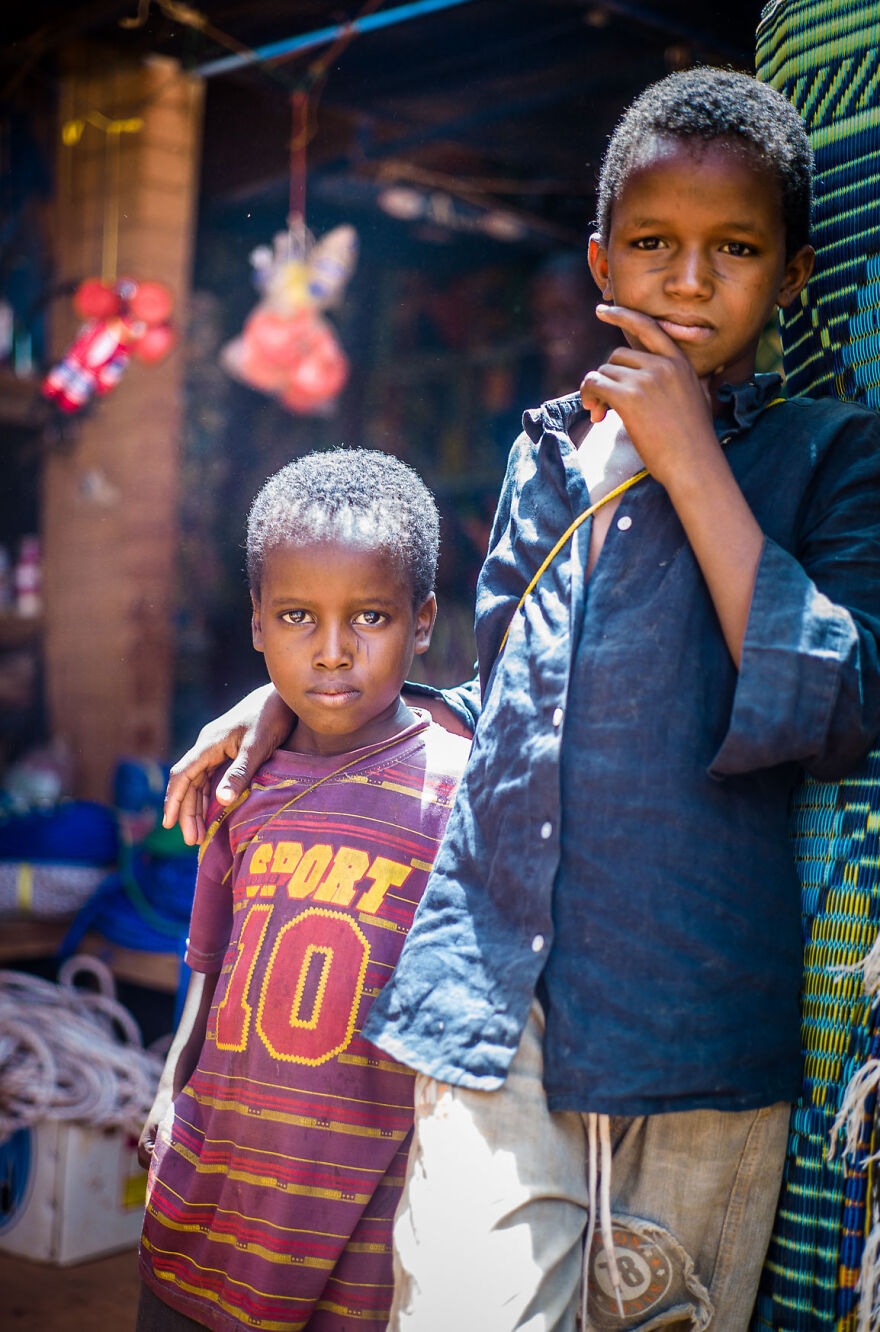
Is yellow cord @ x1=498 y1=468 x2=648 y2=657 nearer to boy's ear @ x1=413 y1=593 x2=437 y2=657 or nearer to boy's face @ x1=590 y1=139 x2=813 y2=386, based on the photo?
boy's face @ x1=590 y1=139 x2=813 y2=386

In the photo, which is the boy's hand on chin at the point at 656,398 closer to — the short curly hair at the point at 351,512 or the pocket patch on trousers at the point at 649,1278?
the short curly hair at the point at 351,512

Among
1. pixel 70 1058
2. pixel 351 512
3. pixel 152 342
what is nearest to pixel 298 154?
pixel 152 342

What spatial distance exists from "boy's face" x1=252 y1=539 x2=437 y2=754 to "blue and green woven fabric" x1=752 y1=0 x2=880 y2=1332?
582mm

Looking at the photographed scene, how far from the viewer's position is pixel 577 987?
1.16 m

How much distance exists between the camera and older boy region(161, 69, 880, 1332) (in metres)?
1.12

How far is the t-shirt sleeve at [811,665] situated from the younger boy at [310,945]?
1.89ft

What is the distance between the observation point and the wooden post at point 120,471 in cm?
387

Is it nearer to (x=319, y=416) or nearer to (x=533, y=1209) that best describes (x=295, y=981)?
(x=533, y=1209)

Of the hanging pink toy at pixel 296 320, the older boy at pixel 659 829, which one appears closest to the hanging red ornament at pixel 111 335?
the hanging pink toy at pixel 296 320

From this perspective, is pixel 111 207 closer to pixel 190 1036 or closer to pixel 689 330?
pixel 190 1036

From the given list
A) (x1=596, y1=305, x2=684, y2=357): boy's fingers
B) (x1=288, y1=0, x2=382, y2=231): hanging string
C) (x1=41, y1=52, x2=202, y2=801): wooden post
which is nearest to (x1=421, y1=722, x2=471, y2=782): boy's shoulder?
(x1=596, y1=305, x2=684, y2=357): boy's fingers

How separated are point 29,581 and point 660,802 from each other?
10.6 feet

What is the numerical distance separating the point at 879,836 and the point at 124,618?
3.09 metres

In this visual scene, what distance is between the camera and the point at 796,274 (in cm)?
133
